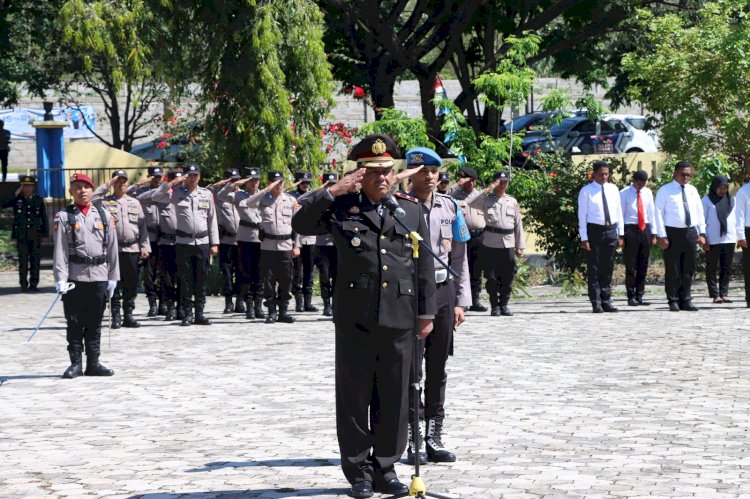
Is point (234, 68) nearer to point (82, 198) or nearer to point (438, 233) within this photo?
point (82, 198)

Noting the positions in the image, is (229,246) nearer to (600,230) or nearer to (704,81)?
(600,230)

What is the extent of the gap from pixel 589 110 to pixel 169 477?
16.4 metres

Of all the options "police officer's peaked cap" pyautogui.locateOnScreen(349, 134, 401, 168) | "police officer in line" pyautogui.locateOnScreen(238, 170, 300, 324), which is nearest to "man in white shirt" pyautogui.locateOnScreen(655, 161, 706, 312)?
"police officer in line" pyautogui.locateOnScreen(238, 170, 300, 324)

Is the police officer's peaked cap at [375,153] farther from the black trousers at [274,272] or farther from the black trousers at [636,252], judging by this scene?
the black trousers at [636,252]

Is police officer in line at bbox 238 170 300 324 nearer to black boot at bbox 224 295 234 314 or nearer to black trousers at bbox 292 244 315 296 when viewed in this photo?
black trousers at bbox 292 244 315 296

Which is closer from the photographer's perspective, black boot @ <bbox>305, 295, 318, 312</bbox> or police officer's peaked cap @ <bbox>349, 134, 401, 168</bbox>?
police officer's peaked cap @ <bbox>349, 134, 401, 168</bbox>

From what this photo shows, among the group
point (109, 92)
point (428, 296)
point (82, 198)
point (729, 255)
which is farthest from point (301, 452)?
point (109, 92)

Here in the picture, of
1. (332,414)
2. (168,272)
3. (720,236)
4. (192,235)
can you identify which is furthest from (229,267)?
(332,414)

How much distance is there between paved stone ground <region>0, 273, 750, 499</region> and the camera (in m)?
8.10

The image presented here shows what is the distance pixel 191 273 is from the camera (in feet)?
58.4

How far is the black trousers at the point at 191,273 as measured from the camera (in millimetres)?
17734

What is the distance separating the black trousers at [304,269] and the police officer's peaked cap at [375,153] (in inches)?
456

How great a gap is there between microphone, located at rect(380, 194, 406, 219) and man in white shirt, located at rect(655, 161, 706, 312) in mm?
11617

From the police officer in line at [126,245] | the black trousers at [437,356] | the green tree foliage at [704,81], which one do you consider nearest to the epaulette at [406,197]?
the black trousers at [437,356]
